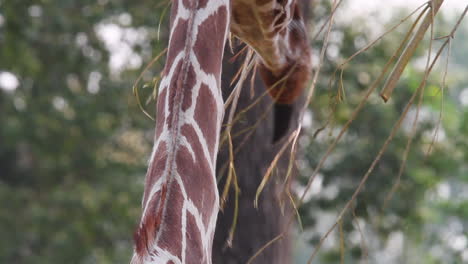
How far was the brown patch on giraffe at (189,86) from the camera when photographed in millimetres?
1217

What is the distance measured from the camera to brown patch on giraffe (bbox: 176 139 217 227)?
1.18 metres

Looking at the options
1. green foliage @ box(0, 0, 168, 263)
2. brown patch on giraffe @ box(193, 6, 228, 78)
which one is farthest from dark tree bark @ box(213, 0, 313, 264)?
green foliage @ box(0, 0, 168, 263)

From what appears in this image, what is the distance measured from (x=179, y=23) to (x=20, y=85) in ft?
19.4

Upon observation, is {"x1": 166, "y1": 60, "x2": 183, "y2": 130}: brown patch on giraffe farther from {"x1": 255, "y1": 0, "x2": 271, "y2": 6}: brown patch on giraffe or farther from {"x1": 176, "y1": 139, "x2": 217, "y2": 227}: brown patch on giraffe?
{"x1": 255, "y1": 0, "x2": 271, "y2": 6}: brown patch on giraffe

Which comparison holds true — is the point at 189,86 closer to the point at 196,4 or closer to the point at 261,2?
the point at 196,4

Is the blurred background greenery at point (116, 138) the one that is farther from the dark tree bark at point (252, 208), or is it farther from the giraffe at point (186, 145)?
the giraffe at point (186, 145)

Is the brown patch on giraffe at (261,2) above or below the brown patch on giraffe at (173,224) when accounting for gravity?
above

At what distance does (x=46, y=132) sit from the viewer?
6.61m

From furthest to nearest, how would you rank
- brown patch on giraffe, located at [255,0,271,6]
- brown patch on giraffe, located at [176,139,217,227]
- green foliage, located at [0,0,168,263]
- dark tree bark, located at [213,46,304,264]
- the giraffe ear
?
1. green foliage, located at [0,0,168,263]
2. dark tree bark, located at [213,46,304,264]
3. the giraffe ear
4. brown patch on giraffe, located at [255,0,271,6]
5. brown patch on giraffe, located at [176,139,217,227]

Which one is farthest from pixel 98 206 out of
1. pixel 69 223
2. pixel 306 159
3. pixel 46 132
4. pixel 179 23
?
pixel 179 23

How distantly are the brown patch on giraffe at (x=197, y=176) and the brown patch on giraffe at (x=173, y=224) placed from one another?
3cm

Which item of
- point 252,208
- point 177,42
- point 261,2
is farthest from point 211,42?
point 252,208

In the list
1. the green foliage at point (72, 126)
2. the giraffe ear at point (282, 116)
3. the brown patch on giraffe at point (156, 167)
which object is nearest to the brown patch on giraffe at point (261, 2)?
the brown patch on giraffe at point (156, 167)

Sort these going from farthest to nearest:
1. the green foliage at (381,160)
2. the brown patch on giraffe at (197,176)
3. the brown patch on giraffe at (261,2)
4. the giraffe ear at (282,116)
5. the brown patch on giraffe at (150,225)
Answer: the green foliage at (381,160)
the giraffe ear at (282,116)
the brown patch on giraffe at (261,2)
the brown patch on giraffe at (197,176)
the brown patch on giraffe at (150,225)
